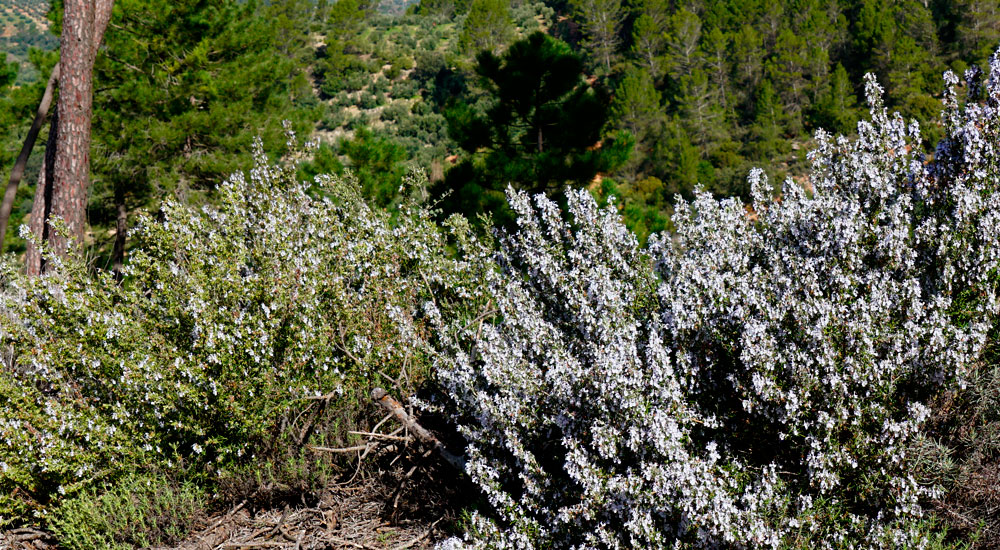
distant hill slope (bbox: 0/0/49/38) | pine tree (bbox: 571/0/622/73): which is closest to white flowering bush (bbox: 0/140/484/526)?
pine tree (bbox: 571/0/622/73)

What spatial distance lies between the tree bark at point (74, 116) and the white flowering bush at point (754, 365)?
18.1 ft

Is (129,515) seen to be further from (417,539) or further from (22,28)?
(22,28)

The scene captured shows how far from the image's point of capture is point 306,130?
1720 centimetres

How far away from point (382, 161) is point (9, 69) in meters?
8.14

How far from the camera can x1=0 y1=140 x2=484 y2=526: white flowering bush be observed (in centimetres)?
376

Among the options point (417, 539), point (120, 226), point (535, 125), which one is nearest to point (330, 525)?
point (417, 539)

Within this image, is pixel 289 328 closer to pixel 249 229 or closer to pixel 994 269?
pixel 249 229

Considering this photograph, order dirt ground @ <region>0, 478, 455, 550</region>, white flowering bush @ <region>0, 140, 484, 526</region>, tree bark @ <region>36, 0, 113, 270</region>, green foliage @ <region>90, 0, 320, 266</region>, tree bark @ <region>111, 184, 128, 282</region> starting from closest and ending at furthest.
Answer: dirt ground @ <region>0, 478, 455, 550</region>, white flowering bush @ <region>0, 140, 484, 526</region>, tree bark @ <region>36, 0, 113, 270</region>, green foliage @ <region>90, 0, 320, 266</region>, tree bark @ <region>111, 184, 128, 282</region>

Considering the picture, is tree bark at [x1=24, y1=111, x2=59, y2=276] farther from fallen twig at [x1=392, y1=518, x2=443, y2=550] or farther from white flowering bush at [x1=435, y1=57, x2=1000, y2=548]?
white flowering bush at [x1=435, y1=57, x2=1000, y2=548]

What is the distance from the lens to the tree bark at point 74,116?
7.16 meters

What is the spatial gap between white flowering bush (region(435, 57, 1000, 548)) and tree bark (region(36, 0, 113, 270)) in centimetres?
551

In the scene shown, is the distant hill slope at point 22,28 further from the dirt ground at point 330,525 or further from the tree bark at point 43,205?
the dirt ground at point 330,525

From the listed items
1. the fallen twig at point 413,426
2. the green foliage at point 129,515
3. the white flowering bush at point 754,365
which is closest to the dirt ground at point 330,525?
the green foliage at point 129,515

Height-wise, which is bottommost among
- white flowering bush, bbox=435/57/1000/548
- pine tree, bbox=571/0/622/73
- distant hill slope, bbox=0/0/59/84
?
white flowering bush, bbox=435/57/1000/548
